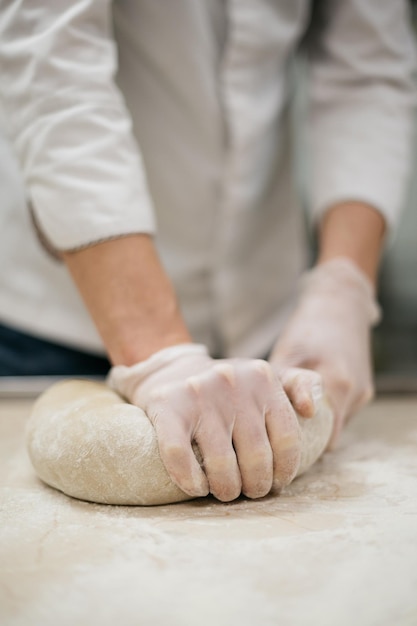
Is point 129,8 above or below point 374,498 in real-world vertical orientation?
above

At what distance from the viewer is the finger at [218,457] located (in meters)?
0.88

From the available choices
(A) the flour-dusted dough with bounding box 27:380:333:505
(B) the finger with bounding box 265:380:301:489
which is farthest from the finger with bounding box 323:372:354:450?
(B) the finger with bounding box 265:380:301:489

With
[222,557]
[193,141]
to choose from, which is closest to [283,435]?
[222,557]

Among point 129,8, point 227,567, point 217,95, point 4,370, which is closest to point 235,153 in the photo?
point 217,95

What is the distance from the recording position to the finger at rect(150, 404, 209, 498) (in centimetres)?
88

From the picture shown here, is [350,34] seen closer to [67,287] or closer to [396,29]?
[396,29]

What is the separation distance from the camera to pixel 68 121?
42.0 inches

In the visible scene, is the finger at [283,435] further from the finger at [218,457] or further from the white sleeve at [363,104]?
the white sleeve at [363,104]

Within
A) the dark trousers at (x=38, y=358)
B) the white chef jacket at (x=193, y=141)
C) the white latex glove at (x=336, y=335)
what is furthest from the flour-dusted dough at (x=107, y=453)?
the dark trousers at (x=38, y=358)

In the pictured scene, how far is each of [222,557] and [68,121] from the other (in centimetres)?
69

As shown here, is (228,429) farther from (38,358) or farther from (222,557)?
(38,358)

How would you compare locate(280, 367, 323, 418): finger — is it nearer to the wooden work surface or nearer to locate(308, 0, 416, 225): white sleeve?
the wooden work surface

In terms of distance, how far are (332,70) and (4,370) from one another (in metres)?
1.01

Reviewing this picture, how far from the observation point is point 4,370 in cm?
148
